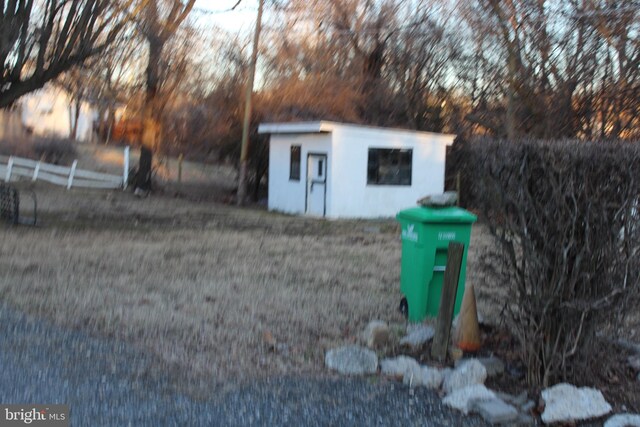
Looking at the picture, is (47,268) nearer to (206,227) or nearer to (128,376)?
(128,376)

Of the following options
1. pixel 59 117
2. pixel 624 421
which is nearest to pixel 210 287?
pixel 624 421

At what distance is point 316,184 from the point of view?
66.8 ft

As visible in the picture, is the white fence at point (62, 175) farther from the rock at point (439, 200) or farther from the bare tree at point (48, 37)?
the rock at point (439, 200)

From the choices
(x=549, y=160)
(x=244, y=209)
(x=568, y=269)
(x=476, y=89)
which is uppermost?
(x=476, y=89)

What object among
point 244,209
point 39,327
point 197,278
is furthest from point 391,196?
point 39,327

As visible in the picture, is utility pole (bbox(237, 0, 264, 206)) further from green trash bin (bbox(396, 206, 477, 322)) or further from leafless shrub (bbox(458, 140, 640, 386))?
leafless shrub (bbox(458, 140, 640, 386))

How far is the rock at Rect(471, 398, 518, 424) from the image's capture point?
4.70 meters

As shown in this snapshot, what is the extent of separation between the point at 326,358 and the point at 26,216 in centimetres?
1246

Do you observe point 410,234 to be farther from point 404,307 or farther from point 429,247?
point 404,307

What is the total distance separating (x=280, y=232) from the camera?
15688 mm

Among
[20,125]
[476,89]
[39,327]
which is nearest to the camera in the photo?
[39,327]

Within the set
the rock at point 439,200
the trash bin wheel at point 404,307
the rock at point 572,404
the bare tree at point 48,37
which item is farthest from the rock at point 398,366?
the bare tree at point 48,37

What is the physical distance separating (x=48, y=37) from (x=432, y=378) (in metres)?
10.5

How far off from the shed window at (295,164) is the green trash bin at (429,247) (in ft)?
46.4
